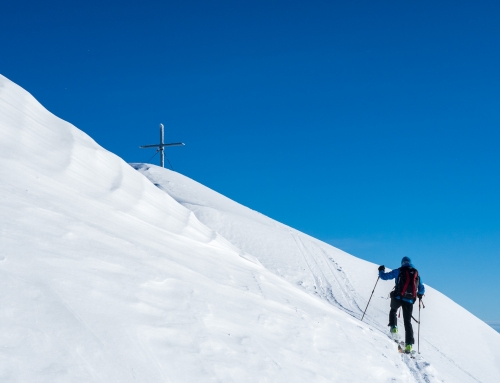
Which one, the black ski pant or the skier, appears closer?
the black ski pant

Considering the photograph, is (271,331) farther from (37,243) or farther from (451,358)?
(451,358)

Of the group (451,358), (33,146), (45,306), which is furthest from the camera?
(451,358)

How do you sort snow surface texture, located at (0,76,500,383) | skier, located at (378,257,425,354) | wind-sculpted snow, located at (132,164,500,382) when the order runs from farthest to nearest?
1. wind-sculpted snow, located at (132,164,500,382)
2. skier, located at (378,257,425,354)
3. snow surface texture, located at (0,76,500,383)

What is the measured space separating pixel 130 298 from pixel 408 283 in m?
5.88

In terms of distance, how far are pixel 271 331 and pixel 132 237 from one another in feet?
7.73

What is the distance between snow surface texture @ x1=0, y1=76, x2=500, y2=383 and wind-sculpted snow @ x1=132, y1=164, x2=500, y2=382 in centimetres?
13

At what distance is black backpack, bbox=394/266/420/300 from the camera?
8906 mm

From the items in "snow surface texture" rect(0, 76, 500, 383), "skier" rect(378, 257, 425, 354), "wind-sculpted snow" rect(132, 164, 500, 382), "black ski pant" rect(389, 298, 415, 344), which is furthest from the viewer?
"wind-sculpted snow" rect(132, 164, 500, 382)

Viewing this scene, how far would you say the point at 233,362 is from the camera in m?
4.39

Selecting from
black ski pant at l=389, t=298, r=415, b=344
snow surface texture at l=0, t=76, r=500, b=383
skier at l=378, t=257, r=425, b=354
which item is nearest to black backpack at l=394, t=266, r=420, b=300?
skier at l=378, t=257, r=425, b=354

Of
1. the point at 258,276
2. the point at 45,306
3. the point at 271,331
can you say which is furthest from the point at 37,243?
the point at 258,276

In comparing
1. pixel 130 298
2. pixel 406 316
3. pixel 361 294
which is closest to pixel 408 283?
pixel 406 316

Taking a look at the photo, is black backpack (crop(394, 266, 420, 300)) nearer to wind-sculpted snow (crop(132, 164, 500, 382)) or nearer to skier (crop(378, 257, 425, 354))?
skier (crop(378, 257, 425, 354))

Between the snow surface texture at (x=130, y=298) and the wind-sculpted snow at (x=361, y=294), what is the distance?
13 centimetres
